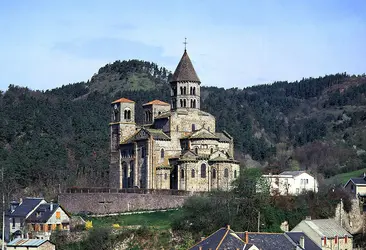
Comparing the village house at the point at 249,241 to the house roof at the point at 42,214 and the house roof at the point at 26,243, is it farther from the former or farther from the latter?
the house roof at the point at 42,214

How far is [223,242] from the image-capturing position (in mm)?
58594

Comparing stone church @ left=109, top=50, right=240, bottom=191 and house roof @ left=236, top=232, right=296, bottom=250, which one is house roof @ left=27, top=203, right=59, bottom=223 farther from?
house roof @ left=236, top=232, right=296, bottom=250

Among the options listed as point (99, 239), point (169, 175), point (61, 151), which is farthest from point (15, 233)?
point (61, 151)

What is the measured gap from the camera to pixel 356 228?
3100 inches

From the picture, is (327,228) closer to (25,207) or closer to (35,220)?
(35,220)

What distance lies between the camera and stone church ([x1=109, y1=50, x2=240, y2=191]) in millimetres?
79625

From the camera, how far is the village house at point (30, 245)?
2679 inches

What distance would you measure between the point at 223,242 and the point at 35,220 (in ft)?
70.2

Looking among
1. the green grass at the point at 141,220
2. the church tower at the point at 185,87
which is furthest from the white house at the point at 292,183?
the church tower at the point at 185,87

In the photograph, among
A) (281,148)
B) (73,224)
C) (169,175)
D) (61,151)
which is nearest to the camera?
(73,224)

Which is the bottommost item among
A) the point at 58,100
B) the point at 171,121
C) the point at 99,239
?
the point at 99,239

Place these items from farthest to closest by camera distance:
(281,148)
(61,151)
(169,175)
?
(281,148), (61,151), (169,175)

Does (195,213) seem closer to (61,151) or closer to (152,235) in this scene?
(152,235)

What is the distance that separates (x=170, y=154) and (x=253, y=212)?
1454cm
